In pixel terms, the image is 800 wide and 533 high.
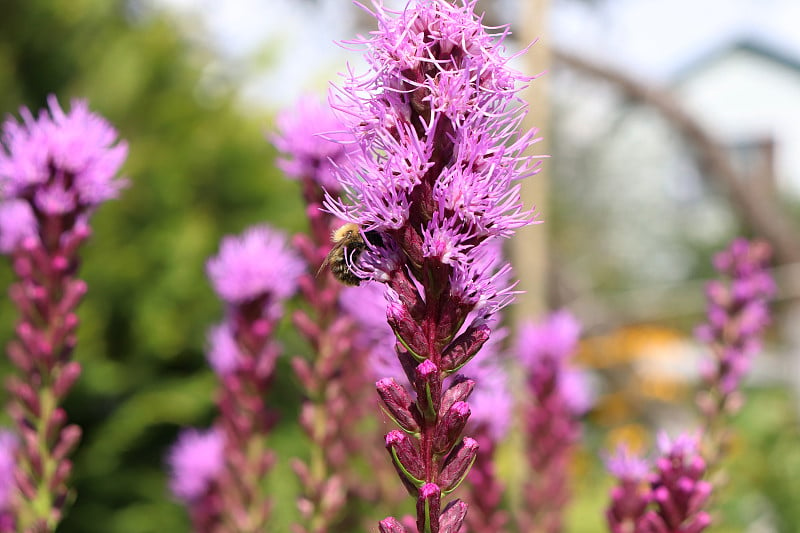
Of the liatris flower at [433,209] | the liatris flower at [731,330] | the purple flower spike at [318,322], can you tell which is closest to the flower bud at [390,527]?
the liatris flower at [433,209]

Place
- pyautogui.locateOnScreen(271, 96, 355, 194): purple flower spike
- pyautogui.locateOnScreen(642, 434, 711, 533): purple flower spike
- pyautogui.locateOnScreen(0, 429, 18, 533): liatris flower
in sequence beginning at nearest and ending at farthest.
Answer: pyautogui.locateOnScreen(642, 434, 711, 533): purple flower spike < pyautogui.locateOnScreen(271, 96, 355, 194): purple flower spike < pyautogui.locateOnScreen(0, 429, 18, 533): liatris flower

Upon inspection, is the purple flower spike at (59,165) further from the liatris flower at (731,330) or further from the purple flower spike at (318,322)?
the liatris flower at (731,330)

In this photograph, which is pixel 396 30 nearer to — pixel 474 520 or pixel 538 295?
pixel 474 520

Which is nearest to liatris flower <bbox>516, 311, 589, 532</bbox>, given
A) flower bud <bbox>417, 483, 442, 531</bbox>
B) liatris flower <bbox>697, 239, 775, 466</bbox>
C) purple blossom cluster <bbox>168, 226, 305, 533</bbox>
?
liatris flower <bbox>697, 239, 775, 466</bbox>

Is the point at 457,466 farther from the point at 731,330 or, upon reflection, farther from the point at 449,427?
the point at 731,330

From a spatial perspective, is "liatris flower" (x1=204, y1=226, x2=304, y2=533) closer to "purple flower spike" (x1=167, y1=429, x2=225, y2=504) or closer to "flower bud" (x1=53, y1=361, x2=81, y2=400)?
"purple flower spike" (x1=167, y1=429, x2=225, y2=504)

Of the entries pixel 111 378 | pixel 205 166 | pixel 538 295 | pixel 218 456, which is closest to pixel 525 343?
pixel 218 456

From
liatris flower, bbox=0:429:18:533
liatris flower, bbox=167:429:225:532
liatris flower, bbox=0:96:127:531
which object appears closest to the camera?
liatris flower, bbox=0:96:127:531
